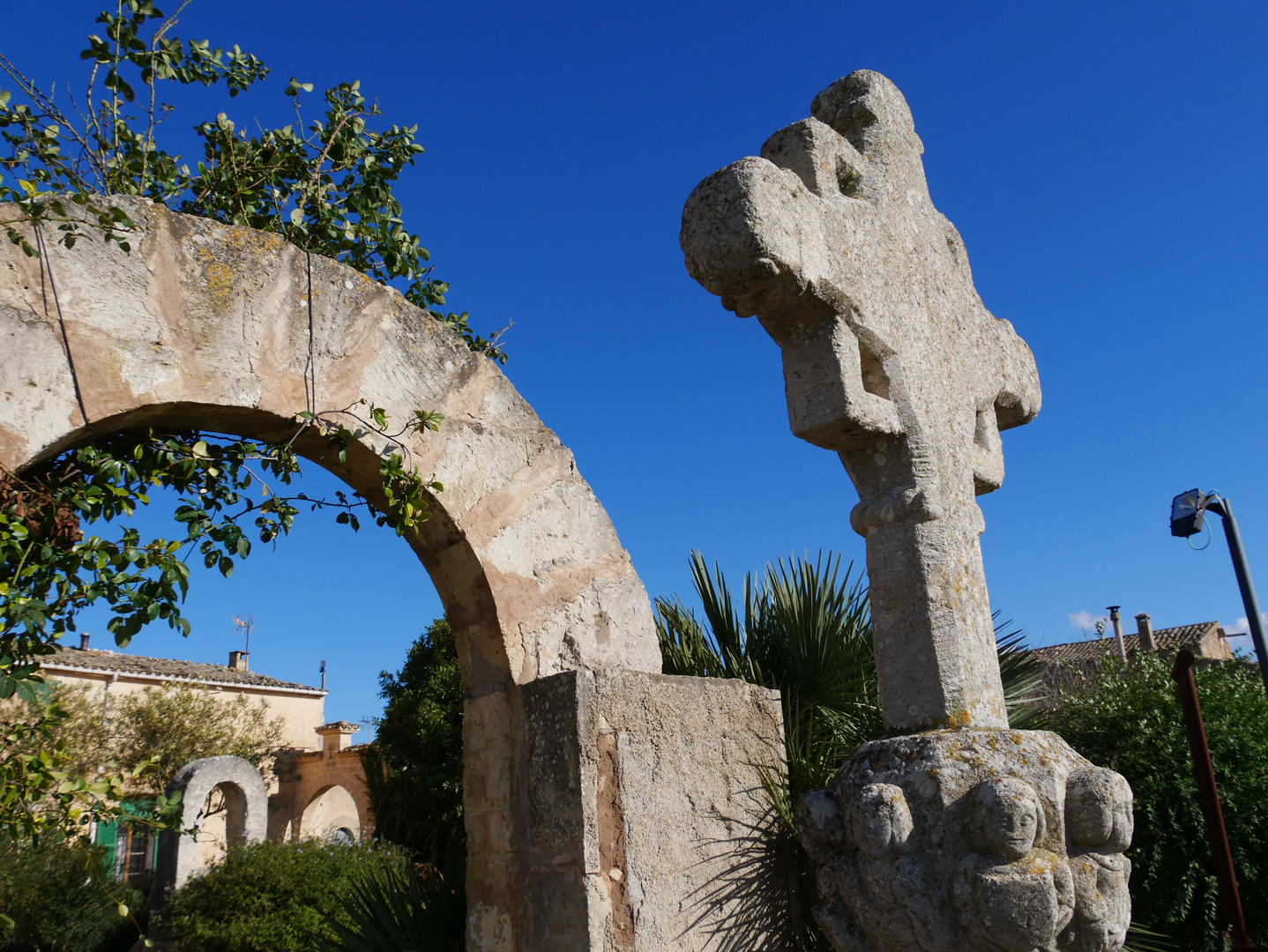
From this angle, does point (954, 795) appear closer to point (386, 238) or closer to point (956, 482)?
point (956, 482)

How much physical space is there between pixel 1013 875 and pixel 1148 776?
2914 mm

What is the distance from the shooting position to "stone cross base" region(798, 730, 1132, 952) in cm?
204

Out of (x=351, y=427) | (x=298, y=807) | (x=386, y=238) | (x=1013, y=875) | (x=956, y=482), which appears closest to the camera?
(x=1013, y=875)

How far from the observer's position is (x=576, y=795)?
2453mm

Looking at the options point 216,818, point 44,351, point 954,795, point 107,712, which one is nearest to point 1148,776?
point 954,795

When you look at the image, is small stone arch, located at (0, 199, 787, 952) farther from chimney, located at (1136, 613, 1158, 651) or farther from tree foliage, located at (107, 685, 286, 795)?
chimney, located at (1136, 613, 1158, 651)

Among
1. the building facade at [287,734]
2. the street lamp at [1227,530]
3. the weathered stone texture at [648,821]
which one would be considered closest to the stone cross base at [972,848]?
the weathered stone texture at [648,821]

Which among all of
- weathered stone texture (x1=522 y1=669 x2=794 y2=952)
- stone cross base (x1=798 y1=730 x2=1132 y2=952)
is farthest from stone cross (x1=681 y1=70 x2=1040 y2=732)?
weathered stone texture (x1=522 y1=669 x2=794 y2=952)

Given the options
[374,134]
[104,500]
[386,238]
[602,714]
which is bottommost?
[602,714]

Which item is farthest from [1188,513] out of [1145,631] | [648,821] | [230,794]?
[1145,631]

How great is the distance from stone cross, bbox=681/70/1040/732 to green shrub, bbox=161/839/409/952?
25.1ft

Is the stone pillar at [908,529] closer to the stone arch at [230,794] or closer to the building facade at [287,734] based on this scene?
the stone arch at [230,794]

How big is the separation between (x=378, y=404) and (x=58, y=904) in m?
10.3

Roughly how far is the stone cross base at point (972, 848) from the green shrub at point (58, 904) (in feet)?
32.6
